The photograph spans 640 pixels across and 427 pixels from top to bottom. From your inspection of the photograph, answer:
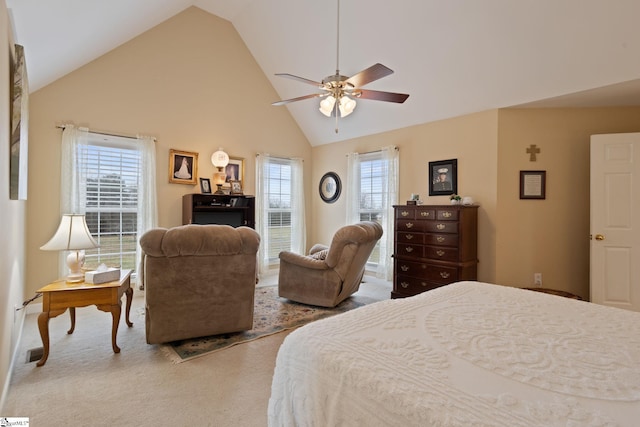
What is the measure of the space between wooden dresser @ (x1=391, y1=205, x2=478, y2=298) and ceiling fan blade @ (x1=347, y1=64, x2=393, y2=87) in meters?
2.01

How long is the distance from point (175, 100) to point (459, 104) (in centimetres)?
414

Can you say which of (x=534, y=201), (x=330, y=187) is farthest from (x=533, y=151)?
(x=330, y=187)

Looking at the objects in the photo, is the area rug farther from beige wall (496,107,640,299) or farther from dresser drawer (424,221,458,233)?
beige wall (496,107,640,299)

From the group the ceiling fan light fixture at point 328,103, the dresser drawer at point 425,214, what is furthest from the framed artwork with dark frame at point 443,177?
the ceiling fan light fixture at point 328,103

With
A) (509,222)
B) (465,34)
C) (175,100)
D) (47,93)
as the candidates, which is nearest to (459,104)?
(465,34)

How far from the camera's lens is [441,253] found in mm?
3977

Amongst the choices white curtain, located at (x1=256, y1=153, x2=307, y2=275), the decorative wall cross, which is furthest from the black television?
the decorative wall cross

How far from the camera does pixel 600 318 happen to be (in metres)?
1.43

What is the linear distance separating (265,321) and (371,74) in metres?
2.68

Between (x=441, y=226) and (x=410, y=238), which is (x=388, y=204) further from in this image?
(x=441, y=226)

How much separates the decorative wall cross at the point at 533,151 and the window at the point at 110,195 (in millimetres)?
5290

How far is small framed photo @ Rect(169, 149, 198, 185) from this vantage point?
479 centimetres

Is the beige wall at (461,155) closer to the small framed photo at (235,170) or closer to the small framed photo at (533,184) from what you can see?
the small framed photo at (533,184)

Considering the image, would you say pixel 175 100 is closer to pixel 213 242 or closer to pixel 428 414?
pixel 213 242
